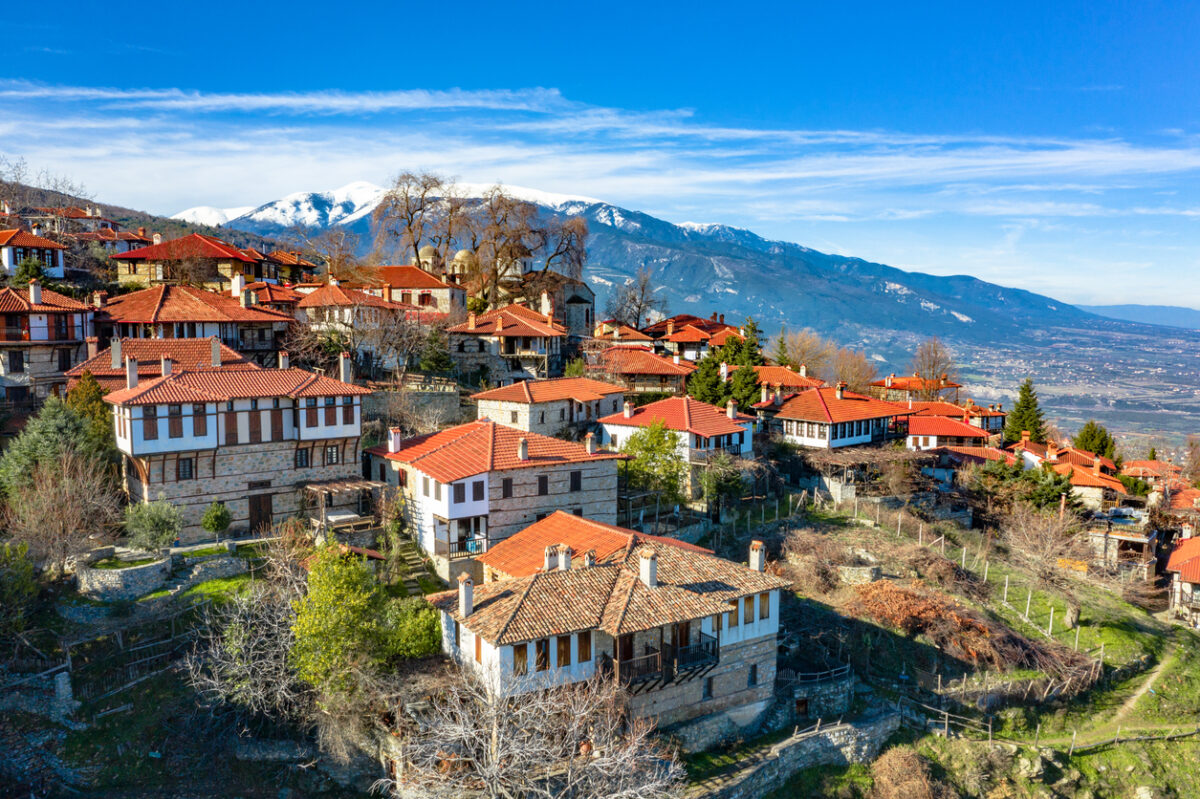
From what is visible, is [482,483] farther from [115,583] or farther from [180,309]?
[180,309]

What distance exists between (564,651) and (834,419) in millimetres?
27473

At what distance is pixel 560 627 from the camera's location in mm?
21891

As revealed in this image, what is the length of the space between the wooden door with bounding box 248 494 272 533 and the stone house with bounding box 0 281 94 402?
13094mm

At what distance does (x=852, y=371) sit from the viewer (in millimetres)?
77375

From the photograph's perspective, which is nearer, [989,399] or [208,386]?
[208,386]

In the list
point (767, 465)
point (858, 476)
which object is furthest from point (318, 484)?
point (858, 476)

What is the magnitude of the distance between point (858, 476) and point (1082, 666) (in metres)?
14.4

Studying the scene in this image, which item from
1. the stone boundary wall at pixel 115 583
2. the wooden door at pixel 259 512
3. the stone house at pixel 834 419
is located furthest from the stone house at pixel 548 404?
the stone boundary wall at pixel 115 583

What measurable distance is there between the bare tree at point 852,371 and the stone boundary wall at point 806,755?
45.4 meters

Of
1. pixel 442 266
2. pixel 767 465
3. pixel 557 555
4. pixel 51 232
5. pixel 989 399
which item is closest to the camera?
pixel 557 555

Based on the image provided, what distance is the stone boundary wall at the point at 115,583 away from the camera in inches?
1002

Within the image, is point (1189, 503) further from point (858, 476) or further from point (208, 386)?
point (208, 386)

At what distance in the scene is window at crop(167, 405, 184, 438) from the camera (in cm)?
2870

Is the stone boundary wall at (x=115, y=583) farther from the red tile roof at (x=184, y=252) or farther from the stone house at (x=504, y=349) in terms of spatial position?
the red tile roof at (x=184, y=252)
